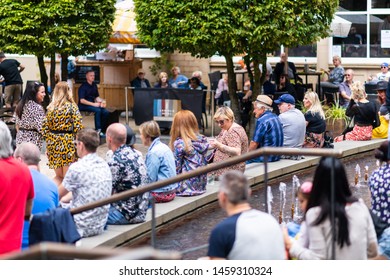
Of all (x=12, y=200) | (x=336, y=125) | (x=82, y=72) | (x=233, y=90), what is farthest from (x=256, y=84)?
(x=12, y=200)

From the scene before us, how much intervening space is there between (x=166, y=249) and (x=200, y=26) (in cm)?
1080

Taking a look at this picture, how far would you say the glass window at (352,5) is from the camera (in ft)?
93.3

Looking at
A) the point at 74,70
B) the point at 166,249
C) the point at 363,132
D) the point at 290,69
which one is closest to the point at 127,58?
the point at 74,70

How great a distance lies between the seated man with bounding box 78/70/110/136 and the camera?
22016 mm

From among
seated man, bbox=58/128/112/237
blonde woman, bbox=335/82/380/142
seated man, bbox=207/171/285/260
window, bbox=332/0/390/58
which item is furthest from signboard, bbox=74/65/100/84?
seated man, bbox=207/171/285/260

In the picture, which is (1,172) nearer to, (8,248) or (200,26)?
(8,248)

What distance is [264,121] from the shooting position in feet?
50.3

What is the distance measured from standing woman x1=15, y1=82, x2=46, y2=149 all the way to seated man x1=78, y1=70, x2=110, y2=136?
6.38 meters

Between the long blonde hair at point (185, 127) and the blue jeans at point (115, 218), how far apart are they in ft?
7.50

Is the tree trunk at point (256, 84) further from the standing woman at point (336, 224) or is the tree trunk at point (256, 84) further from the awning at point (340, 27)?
the standing woman at point (336, 224)

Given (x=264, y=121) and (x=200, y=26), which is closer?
(x=264, y=121)

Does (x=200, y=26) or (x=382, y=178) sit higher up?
(x=200, y=26)

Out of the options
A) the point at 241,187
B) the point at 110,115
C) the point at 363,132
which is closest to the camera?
the point at 241,187

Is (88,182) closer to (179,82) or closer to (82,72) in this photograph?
(179,82)
